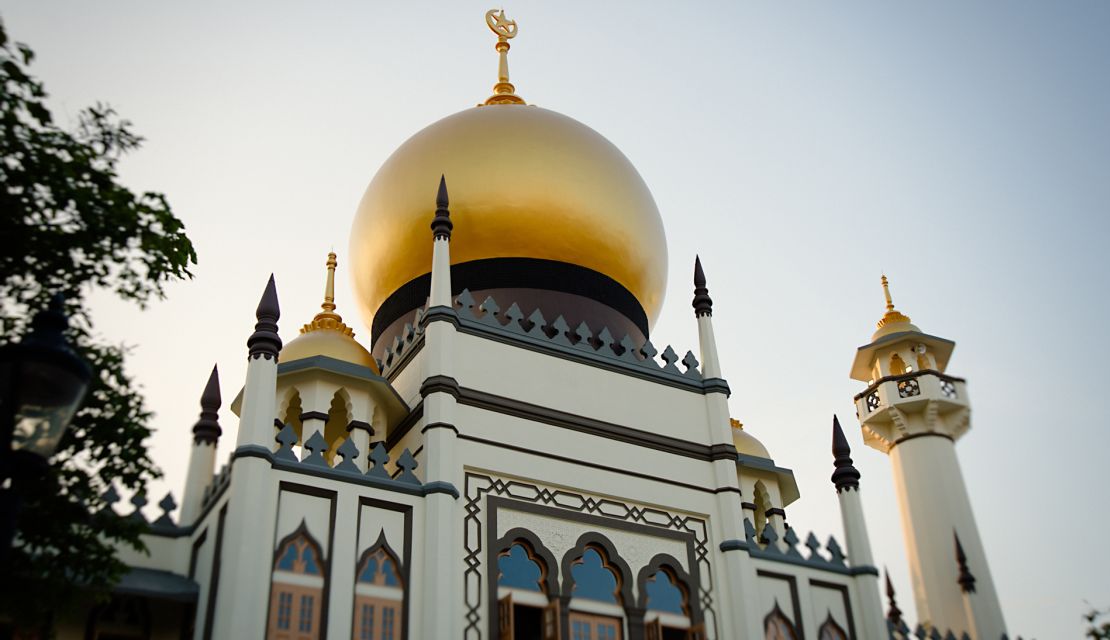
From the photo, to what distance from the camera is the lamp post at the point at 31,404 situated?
459cm

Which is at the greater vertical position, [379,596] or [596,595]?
[596,595]

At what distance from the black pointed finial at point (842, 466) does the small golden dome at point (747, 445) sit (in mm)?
2757

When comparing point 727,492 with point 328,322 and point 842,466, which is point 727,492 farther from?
point 328,322

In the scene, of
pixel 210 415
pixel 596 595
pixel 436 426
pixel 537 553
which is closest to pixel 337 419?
pixel 210 415

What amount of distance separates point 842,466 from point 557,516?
3901 millimetres

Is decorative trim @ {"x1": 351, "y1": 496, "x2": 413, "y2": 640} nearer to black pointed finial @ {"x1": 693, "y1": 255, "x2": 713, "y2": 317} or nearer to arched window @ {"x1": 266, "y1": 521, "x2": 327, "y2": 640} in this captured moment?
arched window @ {"x1": 266, "y1": 521, "x2": 327, "y2": 640}

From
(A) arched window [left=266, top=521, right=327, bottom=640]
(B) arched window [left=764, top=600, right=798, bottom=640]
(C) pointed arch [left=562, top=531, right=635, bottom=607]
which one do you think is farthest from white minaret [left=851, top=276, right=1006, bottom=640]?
(A) arched window [left=266, top=521, right=327, bottom=640]

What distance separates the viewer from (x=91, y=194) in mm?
7227

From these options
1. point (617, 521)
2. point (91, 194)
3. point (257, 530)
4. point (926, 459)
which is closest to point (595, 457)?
point (617, 521)

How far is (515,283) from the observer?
45.9 feet

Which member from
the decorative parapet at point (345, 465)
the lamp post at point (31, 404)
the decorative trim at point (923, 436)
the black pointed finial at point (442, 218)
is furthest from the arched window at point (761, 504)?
the lamp post at point (31, 404)

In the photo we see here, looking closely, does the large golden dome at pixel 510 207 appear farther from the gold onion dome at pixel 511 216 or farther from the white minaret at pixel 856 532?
the white minaret at pixel 856 532

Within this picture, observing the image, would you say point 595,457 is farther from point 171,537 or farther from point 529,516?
point 171,537

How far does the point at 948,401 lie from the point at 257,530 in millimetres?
14959
